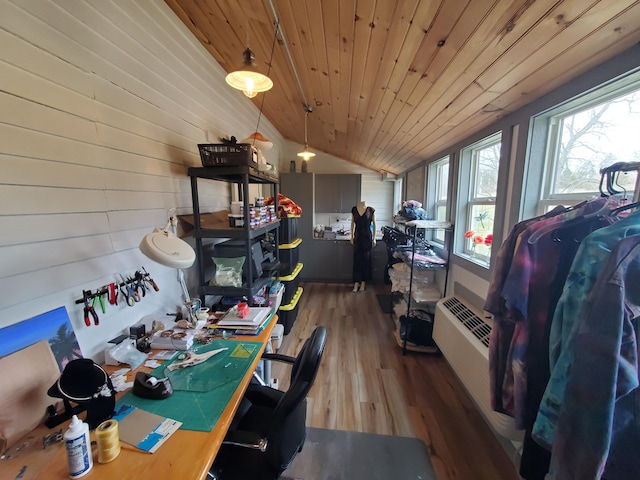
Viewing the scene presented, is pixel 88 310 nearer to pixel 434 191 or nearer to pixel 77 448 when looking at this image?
pixel 77 448

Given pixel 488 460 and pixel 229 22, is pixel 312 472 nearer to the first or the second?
pixel 488 460

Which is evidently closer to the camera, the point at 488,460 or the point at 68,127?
the point at 68,127

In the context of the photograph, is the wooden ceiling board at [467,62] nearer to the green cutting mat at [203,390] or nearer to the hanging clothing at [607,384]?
the hanging clothing at [607,384]

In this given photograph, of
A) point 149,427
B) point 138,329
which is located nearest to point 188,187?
point 138,329

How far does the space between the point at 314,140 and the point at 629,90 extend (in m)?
4.02

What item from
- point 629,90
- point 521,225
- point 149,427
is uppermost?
point 629,90

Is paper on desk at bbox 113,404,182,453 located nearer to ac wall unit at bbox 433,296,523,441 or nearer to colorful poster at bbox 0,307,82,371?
colorful poster at bbox 0,307,82,371

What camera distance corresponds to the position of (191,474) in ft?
2.19

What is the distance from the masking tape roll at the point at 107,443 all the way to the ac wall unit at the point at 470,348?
1.69m

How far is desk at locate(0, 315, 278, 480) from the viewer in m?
0.67

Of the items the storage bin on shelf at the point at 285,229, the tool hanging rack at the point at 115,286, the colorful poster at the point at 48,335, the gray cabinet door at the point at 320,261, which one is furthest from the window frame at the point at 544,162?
the gray cabinet door at the point at 320,261

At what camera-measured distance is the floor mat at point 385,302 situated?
143 inches

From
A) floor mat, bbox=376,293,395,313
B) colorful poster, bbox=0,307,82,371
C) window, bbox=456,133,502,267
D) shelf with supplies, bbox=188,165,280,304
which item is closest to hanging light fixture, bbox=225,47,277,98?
shelf with supplies, bbox=188,165,280,304

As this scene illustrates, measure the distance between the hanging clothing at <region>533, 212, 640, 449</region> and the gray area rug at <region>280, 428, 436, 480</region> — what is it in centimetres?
92
